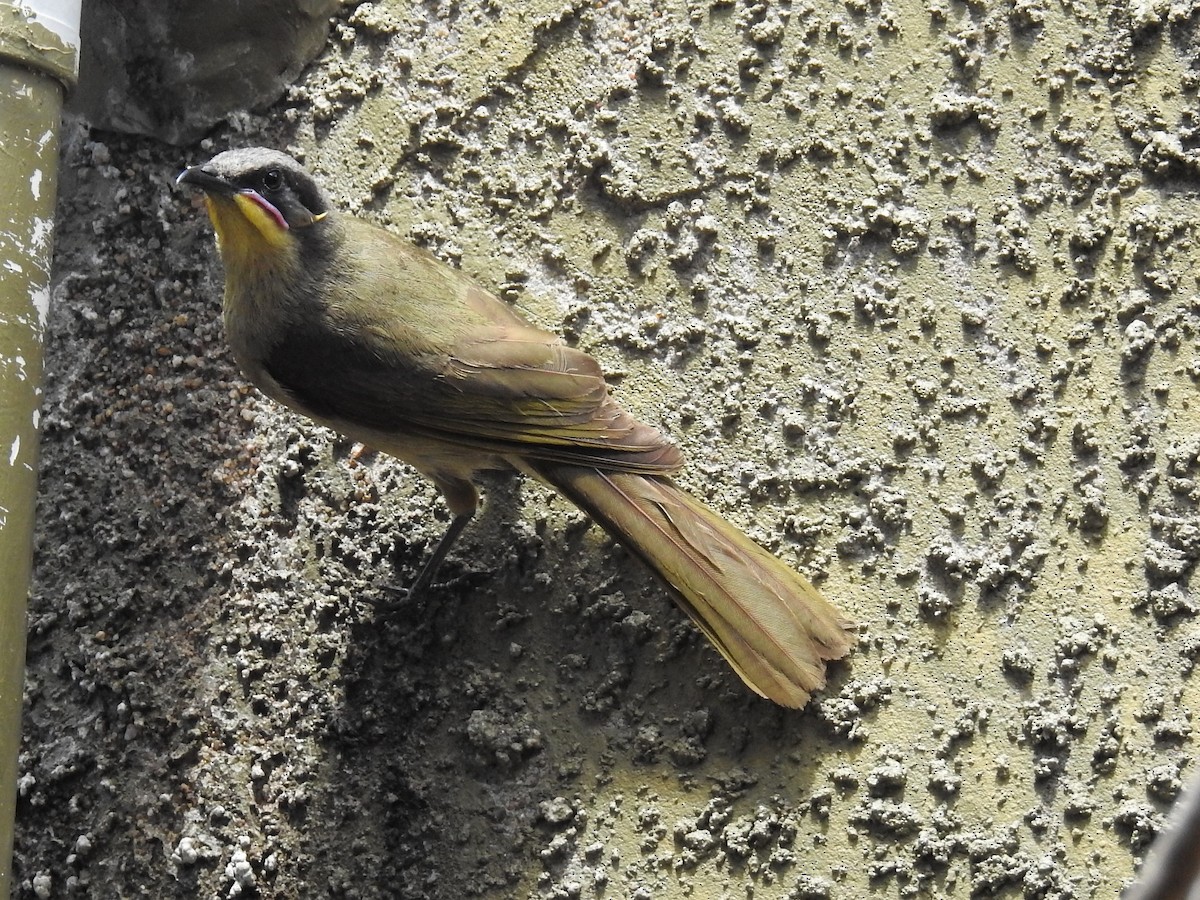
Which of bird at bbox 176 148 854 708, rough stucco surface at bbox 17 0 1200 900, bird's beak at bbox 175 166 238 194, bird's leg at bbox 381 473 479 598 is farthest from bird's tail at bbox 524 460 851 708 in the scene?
bird's beak at bbox 175 166 238 194

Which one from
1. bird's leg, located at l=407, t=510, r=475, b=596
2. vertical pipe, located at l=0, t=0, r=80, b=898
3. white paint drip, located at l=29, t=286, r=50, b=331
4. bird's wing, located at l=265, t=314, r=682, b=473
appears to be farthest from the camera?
bird's leg, located at l=407, t=510, r=475, b=596

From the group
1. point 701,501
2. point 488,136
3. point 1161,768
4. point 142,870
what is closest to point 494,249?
point 488,136

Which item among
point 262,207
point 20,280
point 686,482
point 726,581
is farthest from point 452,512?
point 20,280

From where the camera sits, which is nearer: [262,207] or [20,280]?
[20,280]

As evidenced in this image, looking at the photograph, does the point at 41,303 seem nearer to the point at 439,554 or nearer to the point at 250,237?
the point at 250,237

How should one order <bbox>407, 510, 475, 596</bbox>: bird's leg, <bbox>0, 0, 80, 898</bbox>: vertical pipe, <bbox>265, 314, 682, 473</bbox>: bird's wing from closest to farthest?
<bbox>0, 0, 80, 898</bbox>: vertical pipe → <bbox>265, 314, 682, 473</bbox>: bird's wing → <bbox>407, 510, 475, 596</bbox>: bird's leg

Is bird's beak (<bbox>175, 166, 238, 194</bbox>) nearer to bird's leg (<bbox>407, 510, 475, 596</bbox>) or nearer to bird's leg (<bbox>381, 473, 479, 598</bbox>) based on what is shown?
bird's leg (<bbox>381, 473, 479, 598</bbox>)
